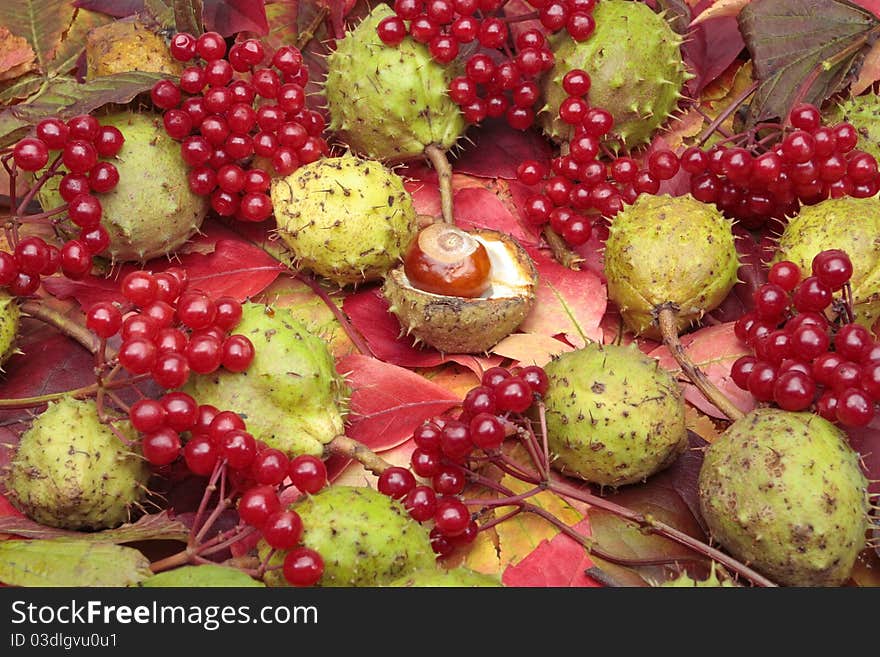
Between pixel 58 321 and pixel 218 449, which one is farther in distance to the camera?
pixel 58 321

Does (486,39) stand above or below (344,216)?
above

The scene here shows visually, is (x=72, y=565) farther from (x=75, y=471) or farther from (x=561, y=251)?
(x=561, y=251)

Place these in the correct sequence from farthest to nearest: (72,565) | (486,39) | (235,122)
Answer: (486,39) < (235,122) < (72,565)

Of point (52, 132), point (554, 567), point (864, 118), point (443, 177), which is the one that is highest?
point (864, 118)

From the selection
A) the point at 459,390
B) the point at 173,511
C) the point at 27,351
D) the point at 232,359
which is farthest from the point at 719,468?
the point at 27,351

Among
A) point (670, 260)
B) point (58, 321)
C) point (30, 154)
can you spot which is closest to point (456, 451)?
point (670, 260)

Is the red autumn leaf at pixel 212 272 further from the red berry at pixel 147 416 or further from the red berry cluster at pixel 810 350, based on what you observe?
the red berry cluster at pixel 810 350
